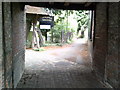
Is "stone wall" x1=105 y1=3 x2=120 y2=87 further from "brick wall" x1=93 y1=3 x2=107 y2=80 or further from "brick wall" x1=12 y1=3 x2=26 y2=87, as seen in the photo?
"brick wall" x1=12 y1=3 x2=26 y2=87


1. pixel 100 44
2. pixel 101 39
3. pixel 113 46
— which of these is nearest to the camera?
pixel 113 46

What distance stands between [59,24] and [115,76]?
16.3 metres

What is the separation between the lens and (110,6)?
5.52 meters

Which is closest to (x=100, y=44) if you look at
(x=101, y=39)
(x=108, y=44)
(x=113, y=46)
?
(x=101, y=39)

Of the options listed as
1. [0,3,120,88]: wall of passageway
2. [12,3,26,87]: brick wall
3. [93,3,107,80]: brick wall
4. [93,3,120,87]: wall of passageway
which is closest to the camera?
[0,3,120,88]: wall of passageway

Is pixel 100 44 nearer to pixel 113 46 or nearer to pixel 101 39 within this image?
pixel 101 39

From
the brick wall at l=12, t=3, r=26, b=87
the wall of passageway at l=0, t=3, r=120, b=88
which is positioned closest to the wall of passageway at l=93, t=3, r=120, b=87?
the wall of passageway at l=0, t=3, r=120, b=88

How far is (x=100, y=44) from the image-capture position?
257 inches

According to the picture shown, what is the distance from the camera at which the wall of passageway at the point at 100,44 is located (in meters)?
4.04

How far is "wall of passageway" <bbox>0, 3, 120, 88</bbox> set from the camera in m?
4.04

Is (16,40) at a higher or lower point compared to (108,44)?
higher

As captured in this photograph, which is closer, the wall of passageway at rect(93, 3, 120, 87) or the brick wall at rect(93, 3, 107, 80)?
the wall of passageway at rect(93, 3, 120, 87)

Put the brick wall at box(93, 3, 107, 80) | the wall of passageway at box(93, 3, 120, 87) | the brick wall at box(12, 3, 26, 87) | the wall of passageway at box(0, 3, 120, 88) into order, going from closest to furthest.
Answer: the wall of passageway at box(0, 3, 120, 88)
the wall of passageway at box(93, 3, 120, 87)
the brick wall at box(12, 3, 26, 87)
the brick wall at box(93, 3, 107, 80)

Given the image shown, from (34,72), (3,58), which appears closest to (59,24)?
(34,72)
